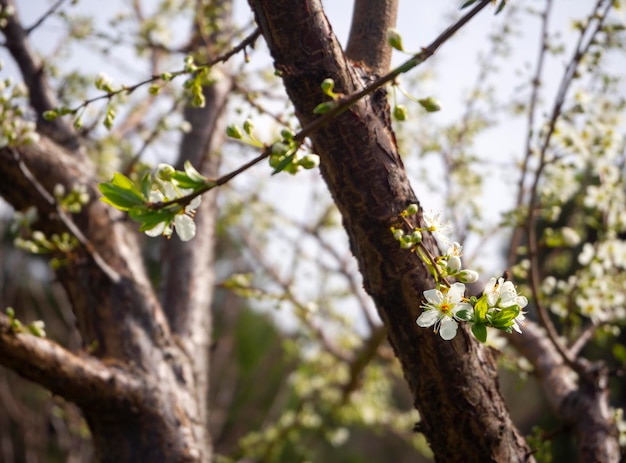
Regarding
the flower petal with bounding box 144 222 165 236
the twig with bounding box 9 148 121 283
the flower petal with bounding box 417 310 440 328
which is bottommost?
the flower petal with bounding box 417 310 440 328

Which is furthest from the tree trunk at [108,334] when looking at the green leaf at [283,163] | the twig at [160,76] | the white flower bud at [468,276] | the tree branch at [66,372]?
the white flower bud at [468,276]

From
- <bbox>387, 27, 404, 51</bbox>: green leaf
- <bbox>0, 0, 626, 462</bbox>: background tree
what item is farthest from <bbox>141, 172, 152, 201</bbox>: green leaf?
<bbox>387, 27, 404, 51</bbox>: green leaf

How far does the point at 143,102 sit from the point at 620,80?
283cm

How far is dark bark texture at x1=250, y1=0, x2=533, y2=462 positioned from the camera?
862mm

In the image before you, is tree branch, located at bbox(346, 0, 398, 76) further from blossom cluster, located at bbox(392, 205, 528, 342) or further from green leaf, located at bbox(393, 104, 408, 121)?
blossom cluster, located at bbox(392, 205, 528, 342)

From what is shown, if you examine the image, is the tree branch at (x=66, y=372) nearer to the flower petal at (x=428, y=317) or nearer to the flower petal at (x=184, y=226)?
the flower petal at (x=184, y=226)

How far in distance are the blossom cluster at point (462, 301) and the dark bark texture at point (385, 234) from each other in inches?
3.9

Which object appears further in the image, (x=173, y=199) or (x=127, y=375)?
(x=127, y=375)

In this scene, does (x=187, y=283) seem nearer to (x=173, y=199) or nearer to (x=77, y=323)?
(x=77, y=323)

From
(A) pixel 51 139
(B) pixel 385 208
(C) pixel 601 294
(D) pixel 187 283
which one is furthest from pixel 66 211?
(C) pixel 601 294

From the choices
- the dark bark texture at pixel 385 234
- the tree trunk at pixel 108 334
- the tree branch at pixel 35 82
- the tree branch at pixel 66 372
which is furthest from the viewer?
the tree branch at pixel 35 82

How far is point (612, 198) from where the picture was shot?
1887mm

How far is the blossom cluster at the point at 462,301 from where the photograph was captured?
699mm

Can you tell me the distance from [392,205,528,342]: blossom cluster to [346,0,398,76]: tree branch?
1.09 ft
